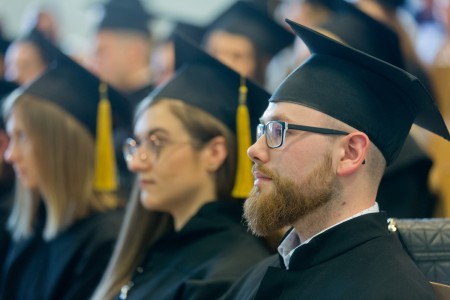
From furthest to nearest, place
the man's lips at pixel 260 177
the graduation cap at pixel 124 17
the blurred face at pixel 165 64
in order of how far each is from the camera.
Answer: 1. the graduation cap at pixel 124 17
2. the blurred face at pixel 165 64
3. the man's lips at pixel 260 177

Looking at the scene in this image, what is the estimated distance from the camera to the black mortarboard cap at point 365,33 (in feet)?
12.2

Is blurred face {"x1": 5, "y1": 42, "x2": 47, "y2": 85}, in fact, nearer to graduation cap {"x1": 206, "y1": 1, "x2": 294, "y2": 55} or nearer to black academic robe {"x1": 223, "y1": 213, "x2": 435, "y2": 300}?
graduation cap {"x1": 206, "y1": 1, "x2": 294, "y2": 55}

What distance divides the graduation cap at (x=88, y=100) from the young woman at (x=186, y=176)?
0.65m

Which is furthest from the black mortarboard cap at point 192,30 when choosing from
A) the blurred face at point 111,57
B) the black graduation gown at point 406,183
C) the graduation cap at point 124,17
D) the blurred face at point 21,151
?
the black graduation gown at point 406,183

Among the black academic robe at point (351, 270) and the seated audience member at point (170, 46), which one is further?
the seated audience member at point (170, 46)

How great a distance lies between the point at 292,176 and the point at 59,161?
2041 mm

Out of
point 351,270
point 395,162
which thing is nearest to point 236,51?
point 395,162

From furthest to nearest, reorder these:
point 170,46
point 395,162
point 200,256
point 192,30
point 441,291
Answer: point 192,30, point 170,46, point 395,162, point 200,256, point 441,291

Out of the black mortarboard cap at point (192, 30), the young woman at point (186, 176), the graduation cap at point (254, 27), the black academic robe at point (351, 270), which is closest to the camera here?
the black academic robe at point (351, 270)

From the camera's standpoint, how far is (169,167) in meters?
3.35

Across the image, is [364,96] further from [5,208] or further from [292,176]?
[5,208]

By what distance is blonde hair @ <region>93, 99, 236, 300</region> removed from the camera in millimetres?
3365

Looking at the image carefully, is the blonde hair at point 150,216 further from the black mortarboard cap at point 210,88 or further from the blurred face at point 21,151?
the blurred face at point 21,151

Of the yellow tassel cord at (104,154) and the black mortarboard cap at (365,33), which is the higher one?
the black mortarboard cap at (365,33)
